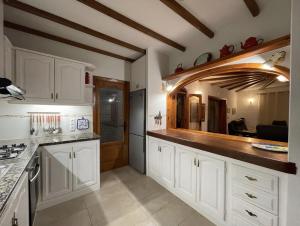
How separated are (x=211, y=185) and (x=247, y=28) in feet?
7.04

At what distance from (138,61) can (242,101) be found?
221 inches

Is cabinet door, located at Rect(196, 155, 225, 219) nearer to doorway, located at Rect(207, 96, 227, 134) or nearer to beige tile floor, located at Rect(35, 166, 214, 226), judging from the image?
beige tile floor, located at Rect(35, 166, 214, 226)

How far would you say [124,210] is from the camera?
1944 millimetres

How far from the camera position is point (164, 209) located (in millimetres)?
1974

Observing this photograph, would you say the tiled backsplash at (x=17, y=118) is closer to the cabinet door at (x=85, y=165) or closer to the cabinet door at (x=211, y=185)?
the cabinet door at (x=85, y=165)

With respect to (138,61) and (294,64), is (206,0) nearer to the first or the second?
(294,64)

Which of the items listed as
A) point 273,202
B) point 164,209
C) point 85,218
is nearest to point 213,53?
point 273,202

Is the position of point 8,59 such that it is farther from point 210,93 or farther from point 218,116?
point 218,116

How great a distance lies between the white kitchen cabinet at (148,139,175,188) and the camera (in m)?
2.35

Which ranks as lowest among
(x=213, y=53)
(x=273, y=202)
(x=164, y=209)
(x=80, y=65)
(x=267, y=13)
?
(x=164, y=209)

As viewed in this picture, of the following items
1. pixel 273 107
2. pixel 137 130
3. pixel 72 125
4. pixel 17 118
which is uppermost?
pixel 273 107

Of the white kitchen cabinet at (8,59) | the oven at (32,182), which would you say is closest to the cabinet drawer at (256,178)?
the oven at (32,182)

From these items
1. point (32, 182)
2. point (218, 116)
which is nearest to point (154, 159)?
point (32, 182)

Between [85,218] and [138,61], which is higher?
[138,61]
